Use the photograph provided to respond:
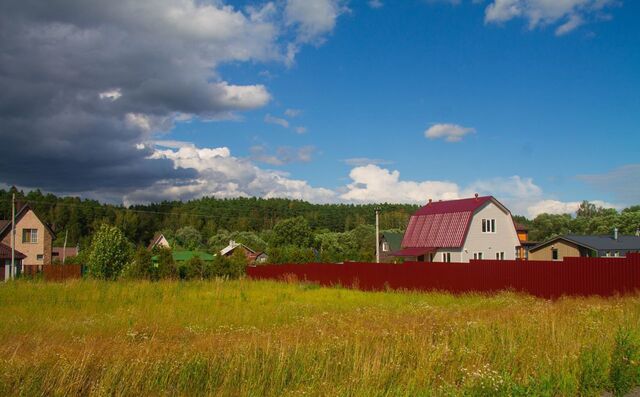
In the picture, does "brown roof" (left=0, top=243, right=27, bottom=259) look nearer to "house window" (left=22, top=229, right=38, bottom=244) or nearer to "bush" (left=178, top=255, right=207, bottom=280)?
"house window" (left=22, top=229, right=38, bottom=244)

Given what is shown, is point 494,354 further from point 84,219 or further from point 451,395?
point 84,219

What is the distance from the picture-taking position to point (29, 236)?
153 feet

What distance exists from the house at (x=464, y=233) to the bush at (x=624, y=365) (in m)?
34.2

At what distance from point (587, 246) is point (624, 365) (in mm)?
39772

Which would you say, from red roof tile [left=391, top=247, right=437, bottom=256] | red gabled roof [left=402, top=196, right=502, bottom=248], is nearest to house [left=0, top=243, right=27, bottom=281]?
red roof tile [left=391, top=247, right=437, bottom=256]

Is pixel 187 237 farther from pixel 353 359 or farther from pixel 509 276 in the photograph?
pixel 353 359

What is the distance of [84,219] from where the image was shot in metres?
110

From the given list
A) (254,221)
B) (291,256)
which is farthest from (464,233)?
(254,221)

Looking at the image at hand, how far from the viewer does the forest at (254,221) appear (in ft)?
287

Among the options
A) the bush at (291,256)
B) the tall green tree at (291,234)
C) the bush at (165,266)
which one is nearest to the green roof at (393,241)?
the bush at (291,256)

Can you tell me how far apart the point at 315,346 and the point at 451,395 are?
2.38 m

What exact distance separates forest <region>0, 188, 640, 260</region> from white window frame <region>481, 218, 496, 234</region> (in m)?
16.5

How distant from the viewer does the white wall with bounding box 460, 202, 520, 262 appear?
4169cm

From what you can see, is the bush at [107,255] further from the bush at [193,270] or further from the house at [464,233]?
the house at [464,233]
